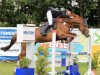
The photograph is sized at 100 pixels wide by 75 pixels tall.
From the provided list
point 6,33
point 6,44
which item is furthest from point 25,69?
point 6,33

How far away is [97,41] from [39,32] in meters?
8.67

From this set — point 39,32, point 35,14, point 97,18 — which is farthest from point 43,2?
point 39,32

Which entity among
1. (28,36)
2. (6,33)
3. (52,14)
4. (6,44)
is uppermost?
(52,14)

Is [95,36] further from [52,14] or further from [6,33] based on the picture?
[52,14]

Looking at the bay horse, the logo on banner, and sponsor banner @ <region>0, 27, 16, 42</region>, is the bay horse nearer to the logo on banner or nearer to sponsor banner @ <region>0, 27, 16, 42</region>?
the logo on banner

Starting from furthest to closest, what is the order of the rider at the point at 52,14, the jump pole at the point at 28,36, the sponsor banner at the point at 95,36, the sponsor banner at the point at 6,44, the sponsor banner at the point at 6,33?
the sponsor banner at the point at 6,33, the sponsor banner at the point at 6,44, the sponsor banner at the point at 95,36, the rider at the point at 52,14, the jump pole at the point at 28,36

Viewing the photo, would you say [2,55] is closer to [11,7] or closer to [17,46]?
[17,46]

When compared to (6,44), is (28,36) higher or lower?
higher

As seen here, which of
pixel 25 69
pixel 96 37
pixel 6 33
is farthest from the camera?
pixel 6 33

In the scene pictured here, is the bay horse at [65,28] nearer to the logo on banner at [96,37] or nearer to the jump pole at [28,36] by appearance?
the jump pole at [28,36]

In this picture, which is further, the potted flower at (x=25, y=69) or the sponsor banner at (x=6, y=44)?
the sponsor banner at (x=6, y=44)

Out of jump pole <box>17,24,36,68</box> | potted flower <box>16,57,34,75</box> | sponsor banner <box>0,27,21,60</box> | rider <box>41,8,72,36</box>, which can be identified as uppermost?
rider <box>41,8,72,36</box>

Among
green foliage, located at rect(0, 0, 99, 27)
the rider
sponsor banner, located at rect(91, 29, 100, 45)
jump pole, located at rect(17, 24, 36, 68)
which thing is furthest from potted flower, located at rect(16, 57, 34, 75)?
green foliage, located at rect(0, 0, 99, 27)

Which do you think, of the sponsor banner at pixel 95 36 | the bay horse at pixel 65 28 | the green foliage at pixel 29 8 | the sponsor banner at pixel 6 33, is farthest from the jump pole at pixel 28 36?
the green foliage at pixel 29 8
